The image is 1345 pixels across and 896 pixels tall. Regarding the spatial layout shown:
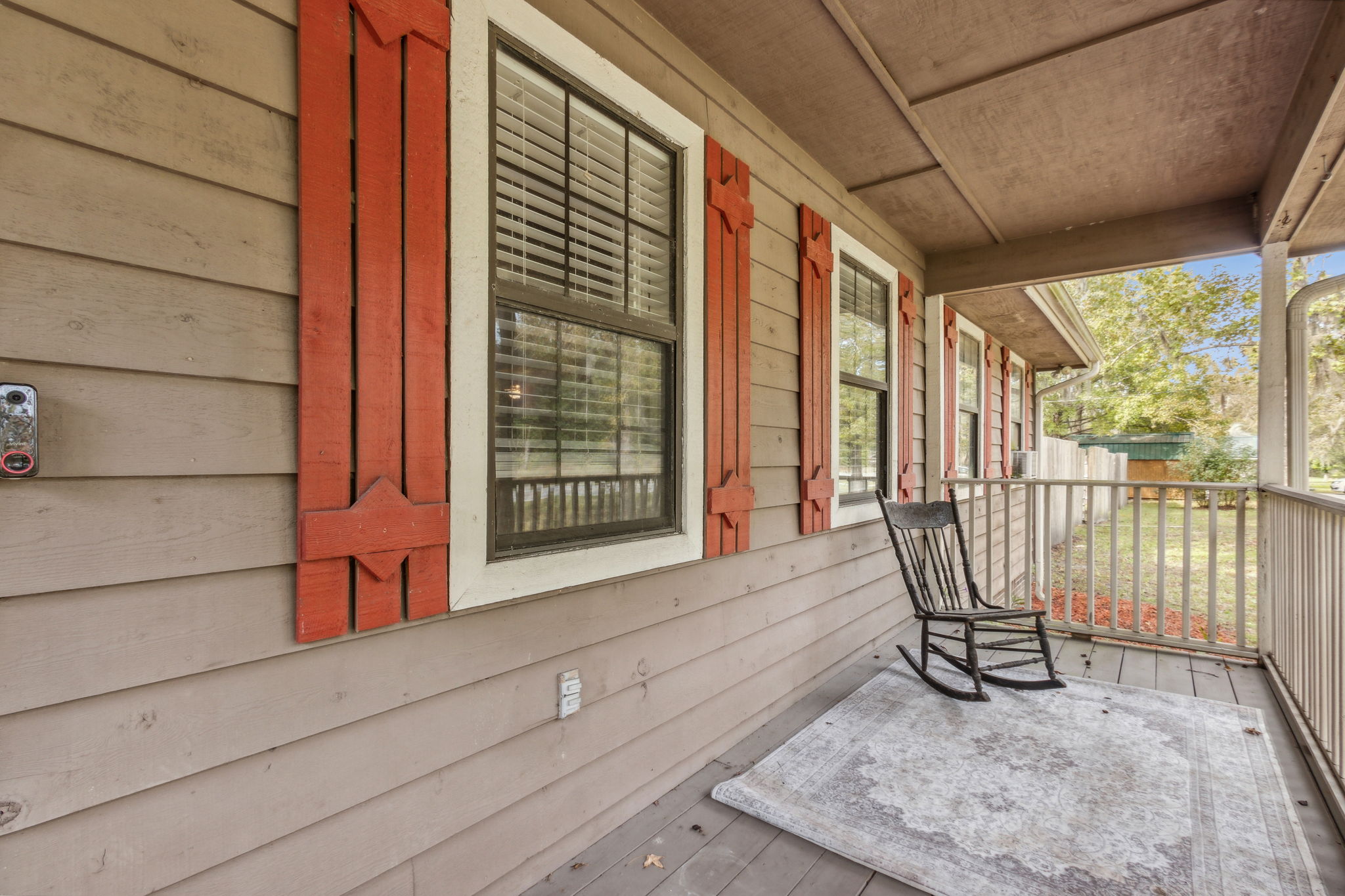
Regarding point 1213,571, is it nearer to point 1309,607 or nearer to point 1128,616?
point 1309,607

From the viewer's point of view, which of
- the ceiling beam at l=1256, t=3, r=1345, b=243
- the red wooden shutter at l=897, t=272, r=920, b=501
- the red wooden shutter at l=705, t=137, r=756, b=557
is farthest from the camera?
the red wooden shutter at l=897, t=272, r=920, b=501

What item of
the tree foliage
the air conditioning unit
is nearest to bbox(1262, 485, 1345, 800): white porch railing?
the air conditioning unit

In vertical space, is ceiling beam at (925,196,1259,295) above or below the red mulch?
above

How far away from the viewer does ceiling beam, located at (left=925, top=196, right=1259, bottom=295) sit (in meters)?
3.05

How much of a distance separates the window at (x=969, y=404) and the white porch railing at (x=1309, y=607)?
6.86 ft

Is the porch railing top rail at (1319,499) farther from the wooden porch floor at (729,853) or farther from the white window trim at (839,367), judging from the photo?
the white window trim at (839,367)

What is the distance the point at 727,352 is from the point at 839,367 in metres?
1.11

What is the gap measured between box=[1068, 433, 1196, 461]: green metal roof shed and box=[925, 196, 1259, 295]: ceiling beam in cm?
964

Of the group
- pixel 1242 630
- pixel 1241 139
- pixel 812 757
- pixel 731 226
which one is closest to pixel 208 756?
pixel 812 757

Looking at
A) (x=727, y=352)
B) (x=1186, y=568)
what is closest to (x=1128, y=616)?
(x=1186, y=568)

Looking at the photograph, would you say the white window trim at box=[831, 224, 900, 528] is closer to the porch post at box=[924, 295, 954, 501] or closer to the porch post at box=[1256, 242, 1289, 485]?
the porch post at box=[924, 295, 954, 501]

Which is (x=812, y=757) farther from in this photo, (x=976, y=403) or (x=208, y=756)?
(x=976, y=403)

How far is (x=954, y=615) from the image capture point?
2.67m

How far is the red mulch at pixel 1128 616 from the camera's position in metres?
4.39
